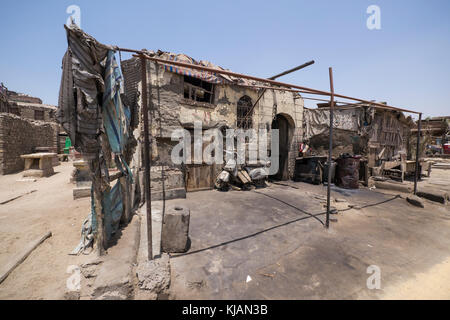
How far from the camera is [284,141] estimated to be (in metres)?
10.6

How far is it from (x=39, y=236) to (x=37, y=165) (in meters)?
9.89

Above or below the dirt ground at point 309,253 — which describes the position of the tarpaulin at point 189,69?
above

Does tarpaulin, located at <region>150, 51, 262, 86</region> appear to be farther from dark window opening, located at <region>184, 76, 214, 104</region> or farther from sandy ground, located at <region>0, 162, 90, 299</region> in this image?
sandy ground, located at <region>0, 162, 90, 299</region>

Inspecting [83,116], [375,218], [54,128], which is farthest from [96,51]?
[54,128]

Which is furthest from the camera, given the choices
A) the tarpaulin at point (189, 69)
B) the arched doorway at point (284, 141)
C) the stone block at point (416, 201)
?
the arched doorway at point (284, 141)

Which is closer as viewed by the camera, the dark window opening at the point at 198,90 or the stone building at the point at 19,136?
the dark window opening at the point at 198,90

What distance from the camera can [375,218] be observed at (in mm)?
5039

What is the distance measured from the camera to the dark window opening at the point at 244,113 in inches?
338

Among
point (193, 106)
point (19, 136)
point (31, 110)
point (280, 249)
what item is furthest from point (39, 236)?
point (31, 110)

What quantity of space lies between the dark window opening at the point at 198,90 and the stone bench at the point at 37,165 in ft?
31.7

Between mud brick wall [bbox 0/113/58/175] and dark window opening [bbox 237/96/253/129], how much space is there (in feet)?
42.4

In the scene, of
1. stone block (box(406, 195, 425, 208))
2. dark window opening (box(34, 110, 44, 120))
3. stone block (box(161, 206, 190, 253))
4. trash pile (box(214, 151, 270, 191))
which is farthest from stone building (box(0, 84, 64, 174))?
stone block (box(406, 195, 425, 208))

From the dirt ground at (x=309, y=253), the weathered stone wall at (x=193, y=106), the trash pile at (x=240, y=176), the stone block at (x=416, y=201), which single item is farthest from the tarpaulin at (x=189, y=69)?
the stone block at (x=416, y=201)

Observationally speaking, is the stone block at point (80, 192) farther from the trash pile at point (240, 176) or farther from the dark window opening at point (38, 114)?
the dark window opening at point (38, 114)
